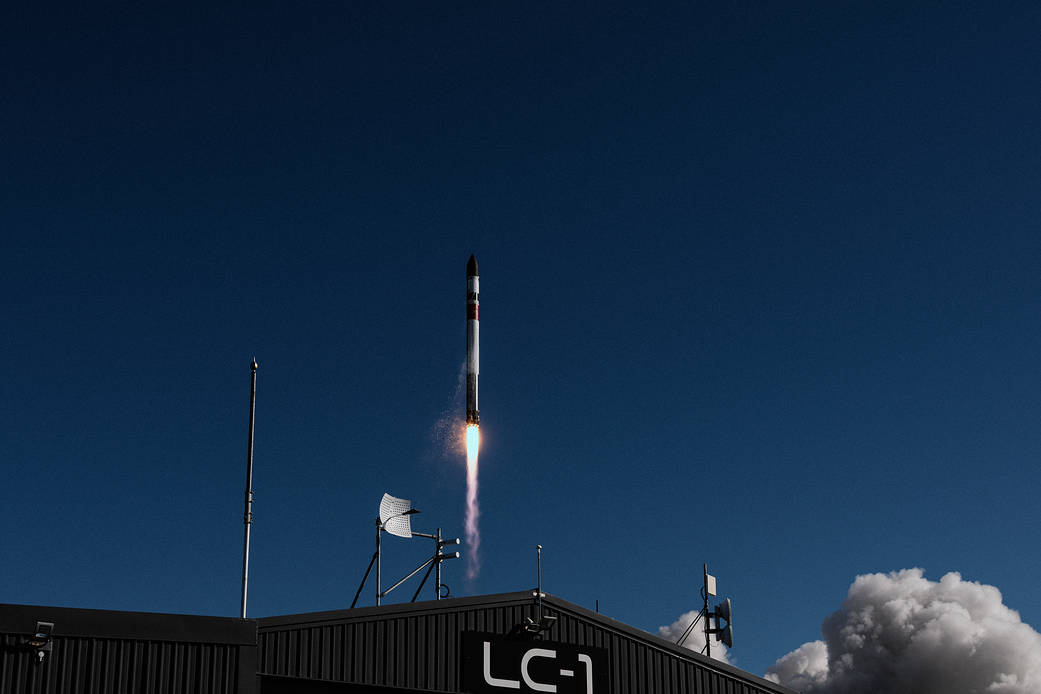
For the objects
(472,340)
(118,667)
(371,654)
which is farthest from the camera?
(472,340)

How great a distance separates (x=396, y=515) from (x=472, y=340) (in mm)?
16774

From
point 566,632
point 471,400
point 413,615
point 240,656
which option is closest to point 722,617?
point 471,400

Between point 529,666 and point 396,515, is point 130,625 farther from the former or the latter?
point 396,515

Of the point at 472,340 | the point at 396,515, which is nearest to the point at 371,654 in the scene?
the point at 396,515

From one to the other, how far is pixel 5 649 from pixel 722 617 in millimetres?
29782

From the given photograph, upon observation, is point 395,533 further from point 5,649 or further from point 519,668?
point 5,649

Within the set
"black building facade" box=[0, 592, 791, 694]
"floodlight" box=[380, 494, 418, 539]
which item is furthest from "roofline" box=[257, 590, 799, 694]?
"floodlight" box=[380, 494, 418, 539]

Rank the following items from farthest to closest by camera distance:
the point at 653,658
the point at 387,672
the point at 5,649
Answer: the point at 653,658 < the point at 387,672 < the point at 5,649

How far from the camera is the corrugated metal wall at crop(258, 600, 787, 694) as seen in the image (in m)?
26.0

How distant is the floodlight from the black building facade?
36.1 ft

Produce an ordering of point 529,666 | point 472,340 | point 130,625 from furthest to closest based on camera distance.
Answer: point 472,340, point 529,666, point 130,625

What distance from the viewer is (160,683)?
2420 cm

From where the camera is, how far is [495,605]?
94.9 ft

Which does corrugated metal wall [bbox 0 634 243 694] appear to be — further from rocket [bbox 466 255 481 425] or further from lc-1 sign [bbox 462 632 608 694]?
rocket [bbox 466 255 481 425]
